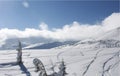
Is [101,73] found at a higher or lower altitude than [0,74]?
lower

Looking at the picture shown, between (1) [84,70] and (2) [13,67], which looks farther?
(2) [13,67]

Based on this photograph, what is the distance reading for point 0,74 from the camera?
40031 millimetres

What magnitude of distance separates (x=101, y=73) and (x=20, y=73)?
518 inches

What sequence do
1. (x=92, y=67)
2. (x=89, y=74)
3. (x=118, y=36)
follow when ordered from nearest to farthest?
(x=89, y=74) → (x=92, y=67) → (x=118, y=36)

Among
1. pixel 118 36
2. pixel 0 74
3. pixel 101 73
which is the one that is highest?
pixel 118 36

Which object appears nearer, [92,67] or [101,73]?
[101,73]

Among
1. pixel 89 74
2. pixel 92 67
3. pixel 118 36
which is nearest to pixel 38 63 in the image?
pixel 89 74

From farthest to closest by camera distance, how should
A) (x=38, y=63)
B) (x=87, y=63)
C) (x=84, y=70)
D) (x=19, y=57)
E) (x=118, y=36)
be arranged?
1. (x=118, y=36)
2. (x=19, y=57)
3. (x=87, y=63)
4. (x=84, y=70)
5. (x=38, y=63)

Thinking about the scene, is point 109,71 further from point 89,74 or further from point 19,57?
point 19,57

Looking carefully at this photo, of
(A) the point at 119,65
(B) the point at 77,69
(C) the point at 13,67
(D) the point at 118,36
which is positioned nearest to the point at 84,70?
(B) the point at 77,69

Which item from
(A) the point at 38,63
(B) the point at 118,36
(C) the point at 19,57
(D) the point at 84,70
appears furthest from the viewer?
(B) the point at 118,36

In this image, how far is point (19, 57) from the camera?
2061 inches

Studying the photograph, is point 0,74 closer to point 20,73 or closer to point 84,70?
point 20,73

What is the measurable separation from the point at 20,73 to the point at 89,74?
11.3 metres
